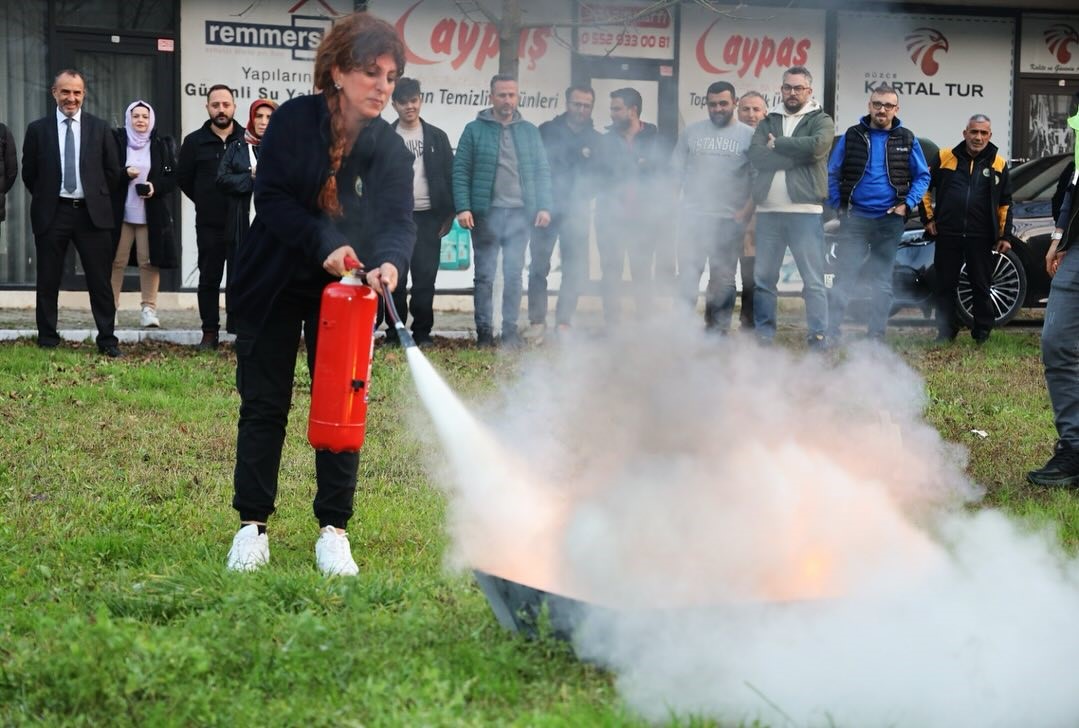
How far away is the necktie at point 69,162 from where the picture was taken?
11.3 metres

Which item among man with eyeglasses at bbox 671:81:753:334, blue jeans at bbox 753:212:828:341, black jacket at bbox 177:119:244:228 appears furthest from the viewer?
black jacket at bbox 177:119:244:228

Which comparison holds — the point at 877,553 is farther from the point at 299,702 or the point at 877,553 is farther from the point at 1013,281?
the point at 1013,281

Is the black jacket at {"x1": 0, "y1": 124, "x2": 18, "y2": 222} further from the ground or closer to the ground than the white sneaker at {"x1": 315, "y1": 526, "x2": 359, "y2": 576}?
further from the ground

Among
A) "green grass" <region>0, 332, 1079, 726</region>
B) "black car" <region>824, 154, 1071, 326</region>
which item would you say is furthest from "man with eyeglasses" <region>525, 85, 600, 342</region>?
"black car" <region>824, 154, 1071, 326</region>

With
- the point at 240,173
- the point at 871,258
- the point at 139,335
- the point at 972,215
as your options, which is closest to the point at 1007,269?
the point at 972,215

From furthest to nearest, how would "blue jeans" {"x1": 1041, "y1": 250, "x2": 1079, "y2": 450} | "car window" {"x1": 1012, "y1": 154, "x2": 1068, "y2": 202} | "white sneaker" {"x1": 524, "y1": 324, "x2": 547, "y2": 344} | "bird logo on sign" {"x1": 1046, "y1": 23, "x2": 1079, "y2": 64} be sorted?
"bird logo on sign" {"x1": 1046, "y1": 23, "x2": 1079, "y2": 64} → "car window" {"x1": 1012, "y1": 154, "x2": 1068, "y2": 202} → "white sneaker" {"x1": 524, "y1": 324, "x2": 547, "y2": 344} → "blue jeans" {"x1": 1041, "y1": 250, "x2": 1079, "y2": 450}

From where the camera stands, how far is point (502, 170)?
10.8 metres

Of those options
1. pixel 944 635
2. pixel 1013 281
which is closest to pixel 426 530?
pixel 944 635

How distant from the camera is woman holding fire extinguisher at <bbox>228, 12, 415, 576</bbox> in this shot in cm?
486

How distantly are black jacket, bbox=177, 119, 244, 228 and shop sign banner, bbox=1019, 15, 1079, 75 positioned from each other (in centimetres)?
1147

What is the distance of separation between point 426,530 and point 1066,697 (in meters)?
2.72

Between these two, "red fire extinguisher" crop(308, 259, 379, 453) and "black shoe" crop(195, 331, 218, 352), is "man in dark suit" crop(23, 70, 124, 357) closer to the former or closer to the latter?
"black shoe" crop(195, 331, 218, 352)

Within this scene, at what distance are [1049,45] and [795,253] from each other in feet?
31.2

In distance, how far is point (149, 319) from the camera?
13320mm
